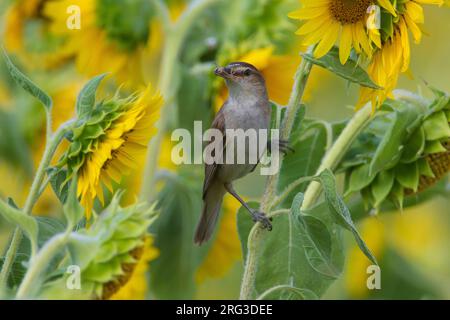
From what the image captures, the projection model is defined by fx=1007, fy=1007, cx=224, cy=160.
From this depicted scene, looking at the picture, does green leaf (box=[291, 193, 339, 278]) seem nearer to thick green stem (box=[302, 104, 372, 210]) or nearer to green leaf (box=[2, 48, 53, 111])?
thick green stem (box=[302, 104, 372, 210])

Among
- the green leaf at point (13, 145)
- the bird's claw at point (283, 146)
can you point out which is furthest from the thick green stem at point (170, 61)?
the bird's claw at point (283, 146)

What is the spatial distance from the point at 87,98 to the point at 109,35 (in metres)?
0.78

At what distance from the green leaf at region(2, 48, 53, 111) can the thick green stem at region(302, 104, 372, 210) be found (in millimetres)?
420

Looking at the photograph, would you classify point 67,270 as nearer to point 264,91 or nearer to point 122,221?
point 122,221

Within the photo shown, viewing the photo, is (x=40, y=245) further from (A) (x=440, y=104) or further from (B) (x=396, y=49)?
(A) (x=440, y=104)

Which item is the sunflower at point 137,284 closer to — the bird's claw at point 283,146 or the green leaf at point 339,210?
the bird's claw at point 283,146

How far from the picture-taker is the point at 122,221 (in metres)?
1.15

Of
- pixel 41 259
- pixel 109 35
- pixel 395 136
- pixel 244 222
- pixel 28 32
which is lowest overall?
pixel 41 259

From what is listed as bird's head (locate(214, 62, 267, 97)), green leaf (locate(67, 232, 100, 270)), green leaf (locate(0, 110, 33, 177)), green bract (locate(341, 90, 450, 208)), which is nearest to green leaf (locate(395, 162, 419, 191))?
green bract (locate(341, 90, 450, 208))

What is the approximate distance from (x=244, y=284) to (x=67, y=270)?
0.25m

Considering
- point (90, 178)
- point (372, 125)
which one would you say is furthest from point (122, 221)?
point (372, 125)

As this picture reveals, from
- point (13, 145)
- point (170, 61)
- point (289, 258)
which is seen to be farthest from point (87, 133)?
point (13, 145)

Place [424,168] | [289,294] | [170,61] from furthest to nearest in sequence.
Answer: [170,61] < [424,168] < [289,294]

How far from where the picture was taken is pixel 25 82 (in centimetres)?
130
